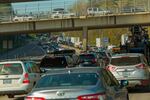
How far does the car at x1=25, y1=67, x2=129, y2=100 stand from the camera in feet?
31.1

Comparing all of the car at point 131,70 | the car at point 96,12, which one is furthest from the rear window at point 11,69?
the car at point 96,12

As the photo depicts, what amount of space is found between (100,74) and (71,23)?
205ft

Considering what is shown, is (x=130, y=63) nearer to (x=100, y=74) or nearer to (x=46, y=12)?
(x=100, y=74)

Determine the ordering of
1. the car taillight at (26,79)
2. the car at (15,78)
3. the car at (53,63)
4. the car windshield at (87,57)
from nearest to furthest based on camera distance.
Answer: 1. the car at (15,78)
2. the car taillight at (26,79)
3. the car at (53,63)
4. the car windshield at (87,57)

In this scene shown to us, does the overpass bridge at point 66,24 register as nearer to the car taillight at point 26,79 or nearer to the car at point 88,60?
the car at point 88,60

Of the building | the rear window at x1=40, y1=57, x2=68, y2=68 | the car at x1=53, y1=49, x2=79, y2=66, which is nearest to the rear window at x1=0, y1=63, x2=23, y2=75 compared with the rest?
the rear window at x1=40, y1=57, x2=68, y2=68

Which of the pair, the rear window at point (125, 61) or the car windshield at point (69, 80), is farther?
the rear window at point (125, 61)

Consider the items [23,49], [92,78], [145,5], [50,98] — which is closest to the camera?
[50,98]

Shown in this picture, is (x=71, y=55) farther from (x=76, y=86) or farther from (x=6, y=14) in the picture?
(x=6, y=14)

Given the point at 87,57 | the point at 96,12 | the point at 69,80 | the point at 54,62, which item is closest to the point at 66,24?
the point at 96,12

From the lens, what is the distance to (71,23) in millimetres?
72812

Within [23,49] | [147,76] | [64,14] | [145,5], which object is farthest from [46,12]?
[147,76]

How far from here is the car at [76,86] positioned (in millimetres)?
9477

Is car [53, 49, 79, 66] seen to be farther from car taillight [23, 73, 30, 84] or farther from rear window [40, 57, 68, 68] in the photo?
car taillight [23, 73, 30, 84]
